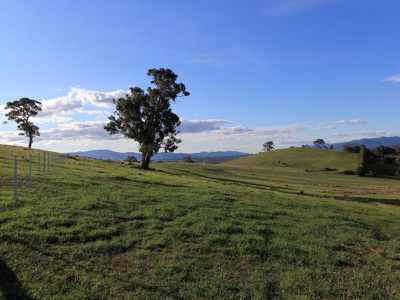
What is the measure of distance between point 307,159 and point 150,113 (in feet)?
338

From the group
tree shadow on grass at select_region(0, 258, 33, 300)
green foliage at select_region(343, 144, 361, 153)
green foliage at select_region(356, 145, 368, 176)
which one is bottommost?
tree shadow on grass at select_region(0, 258, 33, 300)

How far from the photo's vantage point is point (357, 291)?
10391 mm

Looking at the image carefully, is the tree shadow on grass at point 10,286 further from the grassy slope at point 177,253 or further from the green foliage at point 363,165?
the green foliage at point 363,165

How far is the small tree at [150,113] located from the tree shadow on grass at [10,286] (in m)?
55.0

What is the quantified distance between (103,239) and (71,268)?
233 cm

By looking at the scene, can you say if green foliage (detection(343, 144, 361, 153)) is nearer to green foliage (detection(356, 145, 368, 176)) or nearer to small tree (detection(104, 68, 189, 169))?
green foliage (detection(356, 145, 368, 176))

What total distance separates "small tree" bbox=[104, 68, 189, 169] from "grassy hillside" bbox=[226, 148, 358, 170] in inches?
3201

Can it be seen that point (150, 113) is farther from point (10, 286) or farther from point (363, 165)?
point (363, 165)

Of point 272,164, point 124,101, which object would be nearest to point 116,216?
point 124,101

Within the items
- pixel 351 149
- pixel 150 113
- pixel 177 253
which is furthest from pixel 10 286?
pixel 351 149

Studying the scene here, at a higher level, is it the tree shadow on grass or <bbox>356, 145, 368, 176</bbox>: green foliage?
<bbox>356, 145, 368, 176</bbox>: green foliage

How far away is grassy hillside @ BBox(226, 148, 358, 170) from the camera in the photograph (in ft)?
458

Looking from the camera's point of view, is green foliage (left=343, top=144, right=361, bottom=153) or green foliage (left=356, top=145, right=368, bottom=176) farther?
green foliage (left=343, top=144, right=361, bottom=153)

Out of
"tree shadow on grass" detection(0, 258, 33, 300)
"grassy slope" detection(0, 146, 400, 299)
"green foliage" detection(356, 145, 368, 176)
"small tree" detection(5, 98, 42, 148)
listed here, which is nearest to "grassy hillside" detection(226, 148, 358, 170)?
"green foliage" detection(356, 145, 368, 176)
